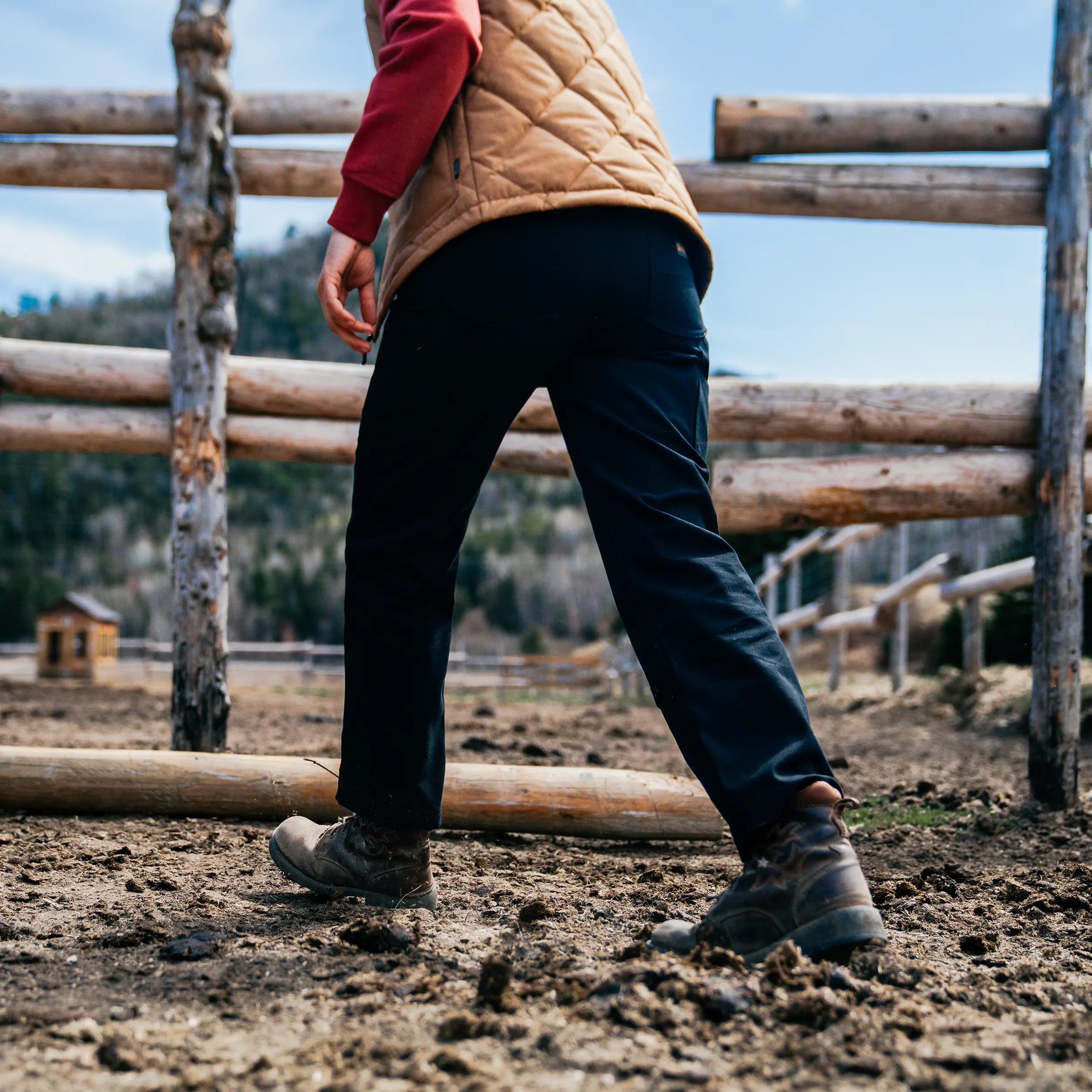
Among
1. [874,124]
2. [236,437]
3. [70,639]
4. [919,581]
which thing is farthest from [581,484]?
[70,639]

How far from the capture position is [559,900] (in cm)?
203

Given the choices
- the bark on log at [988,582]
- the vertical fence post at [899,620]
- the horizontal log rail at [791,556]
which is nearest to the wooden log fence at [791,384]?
the bark on log at [988,582]

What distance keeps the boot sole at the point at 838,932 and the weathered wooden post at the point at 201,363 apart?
266 cm

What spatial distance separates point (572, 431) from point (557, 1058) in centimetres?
102

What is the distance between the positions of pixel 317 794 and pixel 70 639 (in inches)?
641

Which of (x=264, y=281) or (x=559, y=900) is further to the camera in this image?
(x=264, y=281)

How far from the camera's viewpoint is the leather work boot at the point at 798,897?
4.84 ft

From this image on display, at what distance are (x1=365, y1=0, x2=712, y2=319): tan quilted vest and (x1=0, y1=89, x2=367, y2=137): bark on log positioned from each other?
270 centimetres

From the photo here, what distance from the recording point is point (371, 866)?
188 cm

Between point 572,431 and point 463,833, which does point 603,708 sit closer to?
point 463,833

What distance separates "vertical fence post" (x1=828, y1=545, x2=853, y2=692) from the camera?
10406 millimetres

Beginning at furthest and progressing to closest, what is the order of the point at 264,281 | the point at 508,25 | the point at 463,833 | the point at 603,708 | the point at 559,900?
the point at 264,281 → the point at 603,708 → the point at 463,833 → the point at 559,900 → the point at 508,25

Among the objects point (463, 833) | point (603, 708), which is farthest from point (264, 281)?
point (463, 833)

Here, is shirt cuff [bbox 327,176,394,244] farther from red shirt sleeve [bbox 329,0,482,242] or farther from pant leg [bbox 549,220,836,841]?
pant leg [bbox 549,220,836,841]
